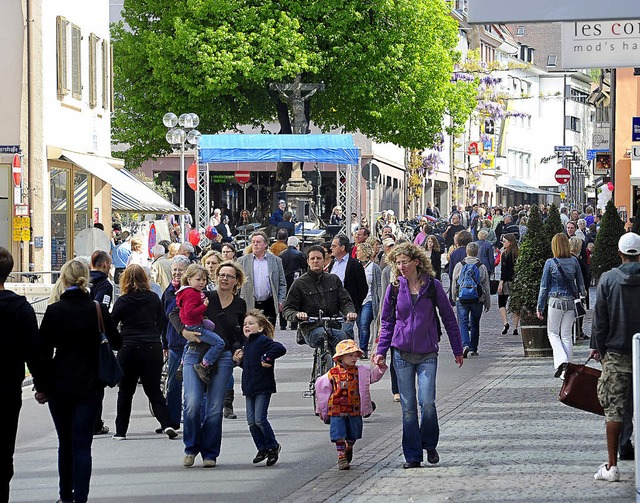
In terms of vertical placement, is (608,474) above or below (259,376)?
below

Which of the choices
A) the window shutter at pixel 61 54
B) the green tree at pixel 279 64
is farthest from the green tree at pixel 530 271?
the green tree at pixel 279 64

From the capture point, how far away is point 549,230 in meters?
22.0

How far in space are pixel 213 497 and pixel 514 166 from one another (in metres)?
110

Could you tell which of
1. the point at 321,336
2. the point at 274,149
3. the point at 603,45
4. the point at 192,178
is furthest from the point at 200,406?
the point at 192,178

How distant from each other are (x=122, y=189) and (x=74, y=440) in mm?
24325

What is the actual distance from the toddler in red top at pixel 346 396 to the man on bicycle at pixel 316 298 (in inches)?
91.9

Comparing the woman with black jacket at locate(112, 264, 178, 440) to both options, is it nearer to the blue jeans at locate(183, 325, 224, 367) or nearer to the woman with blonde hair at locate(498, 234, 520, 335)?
the blue jeans at locate(183, 325, 224, 367)

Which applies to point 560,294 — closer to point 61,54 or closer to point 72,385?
point 72,385

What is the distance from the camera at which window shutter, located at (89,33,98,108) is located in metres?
34.9

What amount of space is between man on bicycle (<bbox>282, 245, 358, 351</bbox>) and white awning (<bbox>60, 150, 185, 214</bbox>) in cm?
1805

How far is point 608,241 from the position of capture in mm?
28250

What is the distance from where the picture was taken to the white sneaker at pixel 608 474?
1007 cm

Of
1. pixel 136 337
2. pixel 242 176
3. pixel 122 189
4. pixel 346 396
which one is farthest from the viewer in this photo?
pixel 242 176

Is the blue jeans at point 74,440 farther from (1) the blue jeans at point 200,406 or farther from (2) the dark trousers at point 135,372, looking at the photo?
(2) the dark trousers at point 135,372
